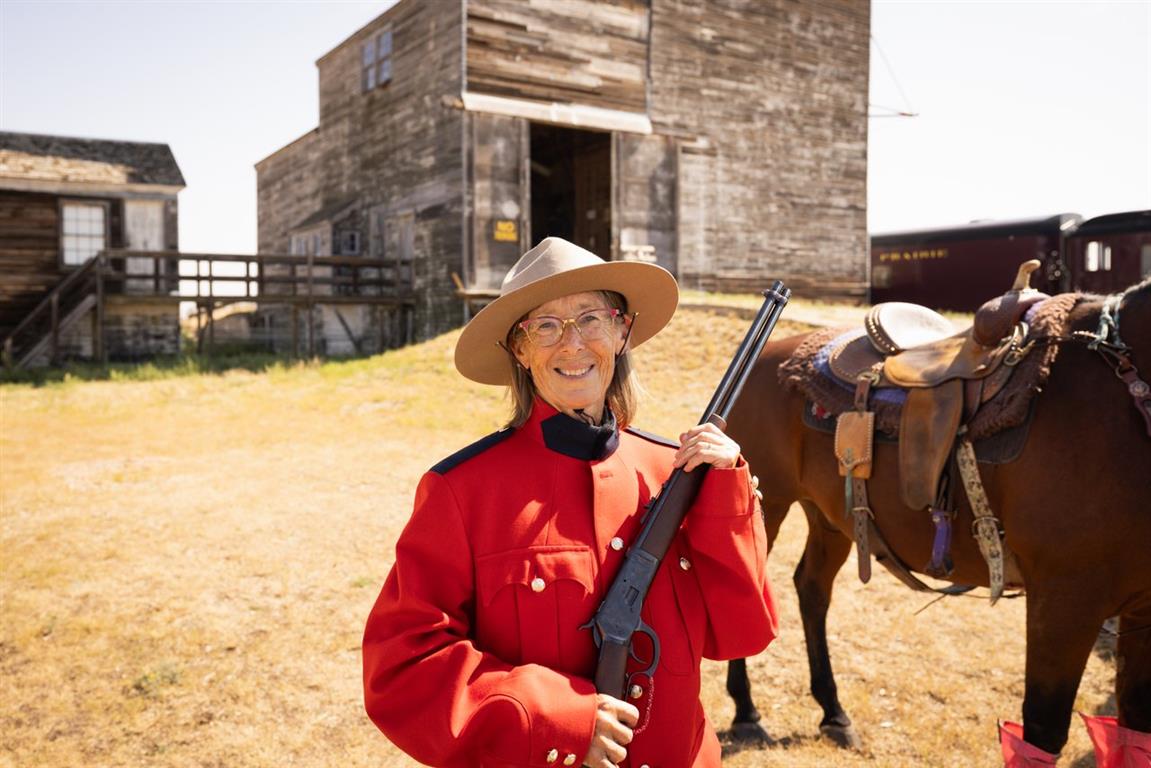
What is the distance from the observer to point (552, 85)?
1786cm

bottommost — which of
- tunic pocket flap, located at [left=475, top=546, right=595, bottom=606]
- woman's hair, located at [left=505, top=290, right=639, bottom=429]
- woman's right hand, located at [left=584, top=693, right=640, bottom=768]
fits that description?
woman's right hand, located at [left=584, top=693, right=640, bottom=768]

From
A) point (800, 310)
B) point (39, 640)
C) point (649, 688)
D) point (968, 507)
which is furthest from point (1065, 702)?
point (800, 310)

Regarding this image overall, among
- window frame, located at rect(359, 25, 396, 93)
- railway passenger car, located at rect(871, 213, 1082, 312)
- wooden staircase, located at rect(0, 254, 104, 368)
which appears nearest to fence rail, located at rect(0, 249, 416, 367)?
wooden staircase, located at rect(0, 254, 104, 368)

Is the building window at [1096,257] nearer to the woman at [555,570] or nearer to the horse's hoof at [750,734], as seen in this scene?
the horse's hoof at [750,734]

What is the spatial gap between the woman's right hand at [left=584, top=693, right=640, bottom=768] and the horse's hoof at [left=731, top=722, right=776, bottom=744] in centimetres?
267

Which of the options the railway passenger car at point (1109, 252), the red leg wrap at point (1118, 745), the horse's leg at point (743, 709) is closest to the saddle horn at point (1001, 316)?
the horse's leg at point (743, 709)

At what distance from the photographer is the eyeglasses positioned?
210 cm

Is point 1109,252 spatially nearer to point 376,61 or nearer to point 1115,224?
point 1115,224

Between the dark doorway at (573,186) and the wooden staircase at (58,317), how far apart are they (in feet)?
34.5

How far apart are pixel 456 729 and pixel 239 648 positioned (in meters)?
4.16

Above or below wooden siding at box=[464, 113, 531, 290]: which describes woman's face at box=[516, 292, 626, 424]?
below

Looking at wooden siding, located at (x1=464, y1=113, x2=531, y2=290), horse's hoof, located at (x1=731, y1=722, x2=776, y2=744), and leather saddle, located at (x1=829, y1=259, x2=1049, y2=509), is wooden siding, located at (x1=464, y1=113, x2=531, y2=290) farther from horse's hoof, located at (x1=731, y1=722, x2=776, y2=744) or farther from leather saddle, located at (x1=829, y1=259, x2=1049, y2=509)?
leather saddle, located at (x1=829, y1=259, x2=1049, y2=509)

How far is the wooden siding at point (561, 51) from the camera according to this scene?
17.2 metres

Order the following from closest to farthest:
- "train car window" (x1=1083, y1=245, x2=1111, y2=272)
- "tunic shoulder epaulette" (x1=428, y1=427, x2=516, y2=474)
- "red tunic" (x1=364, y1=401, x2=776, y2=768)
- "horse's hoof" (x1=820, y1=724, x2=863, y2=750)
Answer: "red tunic" (x1=364, y1=401, x2=776, y2=768)
"tunic shoulder epaulette" (x1=428, y1=427, x2=516, y2=474)
"horse's hoof" (x1=820, y1=724, x2=863, y2=750)
"train car window" (x1=1083, y1=245, x2=1111, y2=272)
